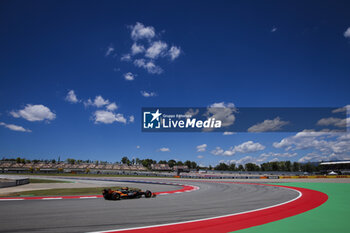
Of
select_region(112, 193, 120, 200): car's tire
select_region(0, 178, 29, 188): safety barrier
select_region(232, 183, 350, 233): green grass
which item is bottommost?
select_region(232, 183, 350, 233): green grass

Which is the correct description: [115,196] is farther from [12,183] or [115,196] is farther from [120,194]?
[12,183]

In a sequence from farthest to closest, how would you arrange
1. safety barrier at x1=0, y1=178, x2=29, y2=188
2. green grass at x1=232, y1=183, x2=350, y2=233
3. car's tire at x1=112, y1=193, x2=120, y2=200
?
safety barrier at x1=0, y1=178, x2=29, y2=188 < car's tire at x1=112, y1=193, x2=120, y2=200 < green grass at x1=232, y1=183, x2=350, y2=233

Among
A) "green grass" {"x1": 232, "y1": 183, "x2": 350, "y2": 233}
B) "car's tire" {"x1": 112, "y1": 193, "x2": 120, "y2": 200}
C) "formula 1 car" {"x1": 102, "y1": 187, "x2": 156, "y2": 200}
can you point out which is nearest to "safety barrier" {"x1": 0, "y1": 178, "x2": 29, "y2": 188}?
"formula 1 car" {"x1": 102, "y1": 187, "x2": 156, "y2": 200}

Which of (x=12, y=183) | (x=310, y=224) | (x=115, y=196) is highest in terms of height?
(x=12, y=183)

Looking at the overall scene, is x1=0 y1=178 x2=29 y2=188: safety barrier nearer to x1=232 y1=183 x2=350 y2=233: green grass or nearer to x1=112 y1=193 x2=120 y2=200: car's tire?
Result: x1=112 y1=193 x2=120 y2=200: car's tire

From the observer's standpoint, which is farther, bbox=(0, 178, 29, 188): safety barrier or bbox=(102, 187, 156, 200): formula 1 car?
bbox=(0, 178, 29, 188): safety barrier

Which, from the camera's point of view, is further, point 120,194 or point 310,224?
point 120,194

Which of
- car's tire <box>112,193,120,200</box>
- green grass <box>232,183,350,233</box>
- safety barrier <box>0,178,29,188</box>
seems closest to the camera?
green grass <box>232,183,350,233</box>

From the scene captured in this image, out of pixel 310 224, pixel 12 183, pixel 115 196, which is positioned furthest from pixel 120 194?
pixel 12 183

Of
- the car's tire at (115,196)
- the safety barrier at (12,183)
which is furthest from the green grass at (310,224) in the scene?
the safety barrier at (12,183)

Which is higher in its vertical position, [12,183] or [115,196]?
[12,183]

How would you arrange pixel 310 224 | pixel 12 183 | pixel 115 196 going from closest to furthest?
pixel 310 224
pixel 115 196
pixel 12 183

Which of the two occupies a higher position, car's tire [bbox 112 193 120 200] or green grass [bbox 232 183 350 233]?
car's tire [bbox 112 193 120 200]

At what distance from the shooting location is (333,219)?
9398 millimetres
